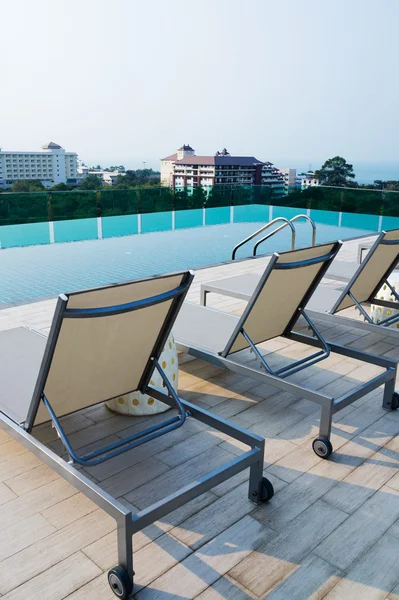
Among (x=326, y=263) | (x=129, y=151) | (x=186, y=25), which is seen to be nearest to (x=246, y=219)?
(x=326, y=263)

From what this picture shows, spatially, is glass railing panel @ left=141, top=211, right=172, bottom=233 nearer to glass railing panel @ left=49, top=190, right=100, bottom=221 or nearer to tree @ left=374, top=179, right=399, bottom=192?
glass railing panel @ left=49, top=190, right=100, bottom=221

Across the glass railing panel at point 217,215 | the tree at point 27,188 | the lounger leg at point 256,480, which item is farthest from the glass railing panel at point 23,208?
the lounger leg at point 256,480

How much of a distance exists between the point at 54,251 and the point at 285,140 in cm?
6584

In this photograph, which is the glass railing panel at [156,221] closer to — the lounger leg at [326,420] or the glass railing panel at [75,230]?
the glass railing panel at [75,230]

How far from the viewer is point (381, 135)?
6012cm

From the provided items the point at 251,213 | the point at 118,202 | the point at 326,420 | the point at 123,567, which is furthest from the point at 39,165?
the point at 123,567

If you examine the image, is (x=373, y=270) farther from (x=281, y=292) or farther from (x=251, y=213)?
(x=251, y=213)

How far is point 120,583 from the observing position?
1737mm

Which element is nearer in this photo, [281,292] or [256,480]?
[256,480]

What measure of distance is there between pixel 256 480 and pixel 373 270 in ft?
7.06

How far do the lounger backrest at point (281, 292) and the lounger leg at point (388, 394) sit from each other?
662 mm

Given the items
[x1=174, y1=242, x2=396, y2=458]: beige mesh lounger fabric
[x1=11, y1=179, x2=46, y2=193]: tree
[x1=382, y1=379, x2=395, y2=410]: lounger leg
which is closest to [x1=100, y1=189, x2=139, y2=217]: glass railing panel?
[x1=11, y1=179, x2=46, y2=193]: tree

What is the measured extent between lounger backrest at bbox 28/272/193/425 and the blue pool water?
5.55 meters

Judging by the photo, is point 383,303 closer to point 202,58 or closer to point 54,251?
point 54,251
